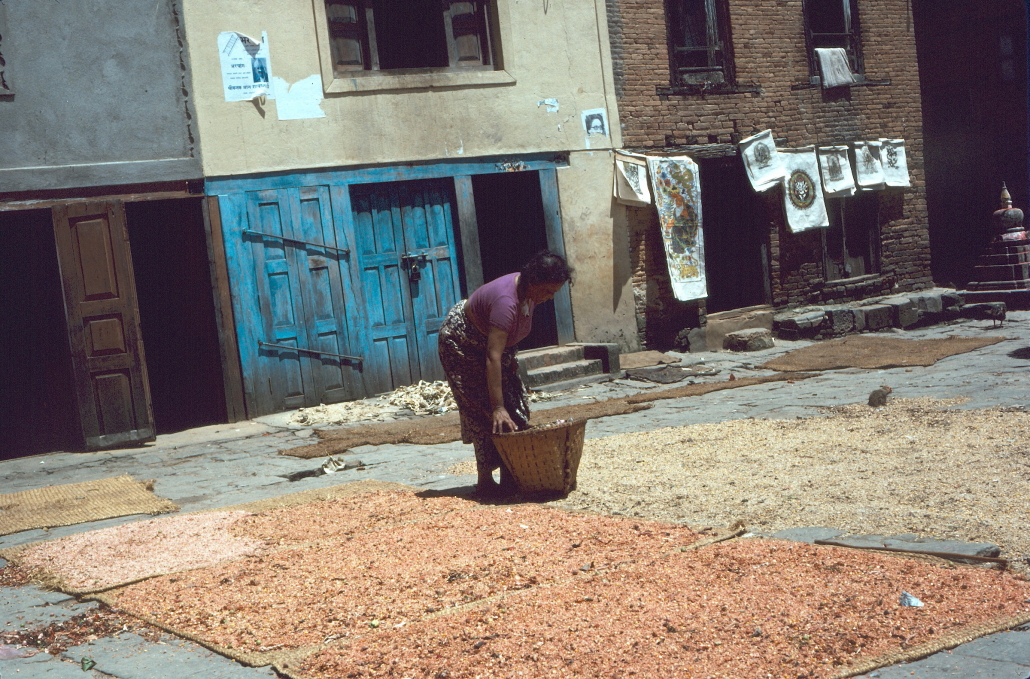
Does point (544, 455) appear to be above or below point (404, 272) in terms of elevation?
below

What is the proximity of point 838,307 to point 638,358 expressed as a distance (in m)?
3.72

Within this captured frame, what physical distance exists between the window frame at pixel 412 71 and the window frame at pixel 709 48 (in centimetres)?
249

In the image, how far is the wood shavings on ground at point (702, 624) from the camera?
331 centimetres

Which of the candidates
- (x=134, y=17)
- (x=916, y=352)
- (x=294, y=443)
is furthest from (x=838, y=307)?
(x=134, y=17)

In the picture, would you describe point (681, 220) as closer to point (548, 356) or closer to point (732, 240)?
point (732, 240)

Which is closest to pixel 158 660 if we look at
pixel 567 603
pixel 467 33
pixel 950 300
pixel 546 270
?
pixel 567 603

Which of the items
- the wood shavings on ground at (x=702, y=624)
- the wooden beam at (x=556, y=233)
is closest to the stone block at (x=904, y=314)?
the wooden beam at (x=556, y=233)

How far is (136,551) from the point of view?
542 centimetres

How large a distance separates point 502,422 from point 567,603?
215 cm

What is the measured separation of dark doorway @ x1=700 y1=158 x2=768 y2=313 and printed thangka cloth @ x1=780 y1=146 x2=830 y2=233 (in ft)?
1.66

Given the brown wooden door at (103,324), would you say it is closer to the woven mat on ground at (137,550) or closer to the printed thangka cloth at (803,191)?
the woven mat on ground at (137,550)

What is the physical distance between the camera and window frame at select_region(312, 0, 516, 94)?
1129 cm

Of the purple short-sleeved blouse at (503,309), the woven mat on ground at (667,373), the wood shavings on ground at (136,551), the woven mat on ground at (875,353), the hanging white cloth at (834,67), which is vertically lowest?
the woven mat on ground at (875,353)

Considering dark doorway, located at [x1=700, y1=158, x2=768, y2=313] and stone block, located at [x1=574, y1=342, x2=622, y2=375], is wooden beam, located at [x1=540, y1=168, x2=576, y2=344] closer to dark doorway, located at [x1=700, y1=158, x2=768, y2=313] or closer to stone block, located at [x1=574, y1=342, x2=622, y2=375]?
stone block, located at [x1=574, y1=342, x2=622, y2=375]
